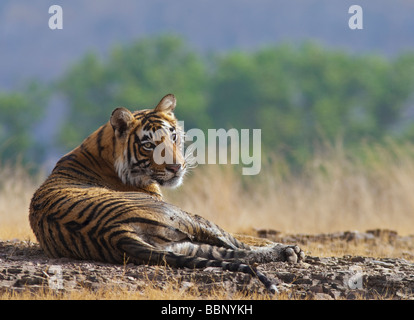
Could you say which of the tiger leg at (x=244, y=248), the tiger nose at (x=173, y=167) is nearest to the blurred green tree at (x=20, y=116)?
the tiger nose at (x=173, y=167)

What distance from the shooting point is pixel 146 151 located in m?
6.59

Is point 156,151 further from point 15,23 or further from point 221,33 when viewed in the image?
point 221,33

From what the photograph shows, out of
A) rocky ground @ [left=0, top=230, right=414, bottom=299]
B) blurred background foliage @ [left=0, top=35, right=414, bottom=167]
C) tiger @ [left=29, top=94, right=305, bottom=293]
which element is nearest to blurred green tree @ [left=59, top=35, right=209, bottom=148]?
blurred background foliage @ [left=0, top=35, right=414, bottom=167]

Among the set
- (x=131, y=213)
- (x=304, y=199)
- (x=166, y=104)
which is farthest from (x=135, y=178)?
(x=304, y=199)

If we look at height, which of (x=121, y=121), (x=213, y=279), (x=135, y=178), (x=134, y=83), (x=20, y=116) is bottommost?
(x=213, y=279)

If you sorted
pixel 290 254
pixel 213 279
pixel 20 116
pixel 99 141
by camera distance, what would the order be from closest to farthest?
pixel 213 279 < pixel 290 254 < pixel 99 141 < pixel 20 116

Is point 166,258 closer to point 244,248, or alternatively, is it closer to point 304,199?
point 244,248

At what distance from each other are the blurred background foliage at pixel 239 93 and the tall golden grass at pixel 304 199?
26412mm

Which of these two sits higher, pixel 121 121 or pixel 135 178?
pixel 121 121

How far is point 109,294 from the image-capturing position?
4.79 metres

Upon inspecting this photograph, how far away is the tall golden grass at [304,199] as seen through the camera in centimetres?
1150

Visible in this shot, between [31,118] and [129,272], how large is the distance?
151ft

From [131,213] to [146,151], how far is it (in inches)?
49.3

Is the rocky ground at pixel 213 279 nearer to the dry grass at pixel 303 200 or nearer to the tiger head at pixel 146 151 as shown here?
the tiger head at pixel 146 151
